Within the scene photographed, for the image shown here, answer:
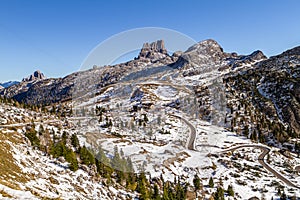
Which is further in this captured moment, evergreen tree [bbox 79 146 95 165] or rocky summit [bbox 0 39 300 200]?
evergreen tree [bbox 79 146 95 165]

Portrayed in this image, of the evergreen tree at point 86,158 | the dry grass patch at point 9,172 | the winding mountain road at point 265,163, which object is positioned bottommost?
the winding mountain road at point 265,163

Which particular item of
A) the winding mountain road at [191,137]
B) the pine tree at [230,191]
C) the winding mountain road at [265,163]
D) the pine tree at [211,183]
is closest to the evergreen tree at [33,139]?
the pine tree at [211,183]

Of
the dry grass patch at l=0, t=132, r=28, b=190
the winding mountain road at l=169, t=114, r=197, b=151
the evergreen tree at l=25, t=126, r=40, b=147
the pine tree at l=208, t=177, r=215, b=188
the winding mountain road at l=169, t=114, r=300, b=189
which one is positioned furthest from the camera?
the winding mountain road at l=169, t=114, r=197, b=151

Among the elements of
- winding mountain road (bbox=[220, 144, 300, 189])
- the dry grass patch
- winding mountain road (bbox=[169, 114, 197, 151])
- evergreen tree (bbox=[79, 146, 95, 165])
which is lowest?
winding mountain road (bbox=[220, 144, 300, 189])

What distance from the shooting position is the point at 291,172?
71.9 metres

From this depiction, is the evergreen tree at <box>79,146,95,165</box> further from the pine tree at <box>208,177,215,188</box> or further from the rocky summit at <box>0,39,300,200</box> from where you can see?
the pine tree at <box>208,177,215,188</box>

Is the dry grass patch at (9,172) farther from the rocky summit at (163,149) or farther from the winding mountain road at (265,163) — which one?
the winding mountain road at (265,163)

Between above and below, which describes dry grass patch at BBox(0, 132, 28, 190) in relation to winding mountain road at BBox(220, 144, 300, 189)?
above

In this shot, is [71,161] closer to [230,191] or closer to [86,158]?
[86,158]

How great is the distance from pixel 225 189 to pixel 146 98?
120445 mm

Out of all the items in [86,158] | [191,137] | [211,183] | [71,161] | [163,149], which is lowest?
[211,183]

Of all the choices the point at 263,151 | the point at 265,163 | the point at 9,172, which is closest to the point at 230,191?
the point at 265,163

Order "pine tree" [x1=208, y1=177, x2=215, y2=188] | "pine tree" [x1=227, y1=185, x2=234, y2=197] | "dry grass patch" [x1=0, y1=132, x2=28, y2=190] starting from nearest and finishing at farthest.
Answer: "dry grass patch" [x1=0, y1=132, x2=28, y2=190]
"pine tree" [x1=227, y1=185, x2=234, y2=197]
"pine tree" [x1=208, y1=177, x2=215, y2=188]

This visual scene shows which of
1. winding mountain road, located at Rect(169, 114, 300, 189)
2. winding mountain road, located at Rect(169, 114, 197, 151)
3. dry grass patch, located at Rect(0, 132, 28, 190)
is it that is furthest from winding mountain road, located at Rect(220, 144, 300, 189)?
dry grass patch, located at Rect(0, 132, 28, 190)
